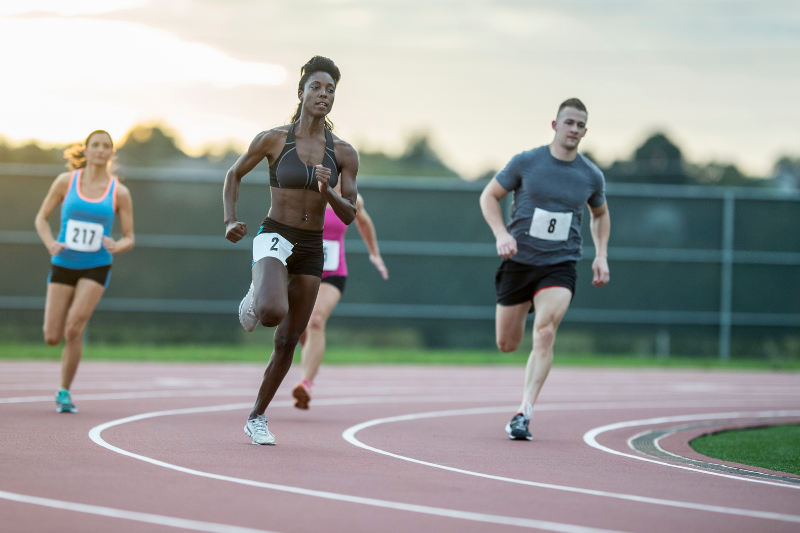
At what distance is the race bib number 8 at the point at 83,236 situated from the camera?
905 cm

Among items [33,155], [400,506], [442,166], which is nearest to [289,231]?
[400,506]

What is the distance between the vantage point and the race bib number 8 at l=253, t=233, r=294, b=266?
269 inches

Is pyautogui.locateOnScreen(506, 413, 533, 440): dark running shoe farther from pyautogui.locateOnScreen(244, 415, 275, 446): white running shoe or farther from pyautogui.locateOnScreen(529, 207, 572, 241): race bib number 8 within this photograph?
pyautogui.locateOnScreen(244, 415, 275, 446): white running shoe

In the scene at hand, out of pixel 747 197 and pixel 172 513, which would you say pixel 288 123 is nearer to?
pixel 172 513

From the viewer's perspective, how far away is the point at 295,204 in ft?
22.8

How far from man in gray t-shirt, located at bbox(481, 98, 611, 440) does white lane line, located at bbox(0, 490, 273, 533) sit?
4107mm

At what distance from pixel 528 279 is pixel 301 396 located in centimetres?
218

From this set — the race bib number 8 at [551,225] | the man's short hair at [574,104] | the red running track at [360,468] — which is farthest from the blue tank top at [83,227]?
the man's short hair at [574,104]

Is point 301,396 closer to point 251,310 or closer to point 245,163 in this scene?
point 251,310

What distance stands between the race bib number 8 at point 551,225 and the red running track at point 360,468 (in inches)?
61.5

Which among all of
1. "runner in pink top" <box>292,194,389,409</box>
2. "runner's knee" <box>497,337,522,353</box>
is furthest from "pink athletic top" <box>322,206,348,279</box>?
"runner's knee" <box>497,337,522,353</box>

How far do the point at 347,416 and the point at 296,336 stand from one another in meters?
2.51

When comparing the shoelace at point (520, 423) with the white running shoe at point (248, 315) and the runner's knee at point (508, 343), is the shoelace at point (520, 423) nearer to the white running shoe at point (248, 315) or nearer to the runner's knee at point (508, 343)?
the runner's knee at point (508, 343)

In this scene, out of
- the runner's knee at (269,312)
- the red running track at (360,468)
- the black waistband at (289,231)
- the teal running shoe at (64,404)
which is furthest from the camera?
the teal running shoe at (64,404)
